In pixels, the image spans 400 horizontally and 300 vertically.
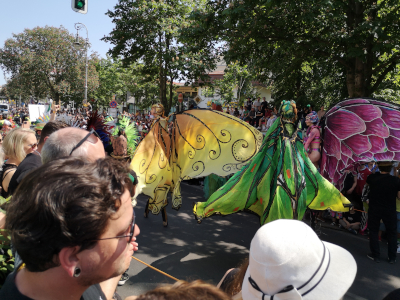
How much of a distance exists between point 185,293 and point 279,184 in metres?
2.64

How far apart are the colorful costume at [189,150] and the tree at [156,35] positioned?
8736mm

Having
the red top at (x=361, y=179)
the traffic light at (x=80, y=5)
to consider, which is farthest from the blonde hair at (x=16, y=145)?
the red top at (x=361, y=179)

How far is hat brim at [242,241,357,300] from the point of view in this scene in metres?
1.03

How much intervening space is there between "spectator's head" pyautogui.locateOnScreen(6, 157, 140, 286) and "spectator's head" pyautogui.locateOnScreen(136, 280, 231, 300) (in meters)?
0.18

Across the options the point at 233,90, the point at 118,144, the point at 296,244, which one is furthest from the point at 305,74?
the point at 233,90

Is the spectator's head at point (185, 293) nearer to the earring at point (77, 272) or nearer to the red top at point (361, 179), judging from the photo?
the earring at point (77, 272)

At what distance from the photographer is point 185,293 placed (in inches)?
34.9

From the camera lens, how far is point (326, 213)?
21.3 feet

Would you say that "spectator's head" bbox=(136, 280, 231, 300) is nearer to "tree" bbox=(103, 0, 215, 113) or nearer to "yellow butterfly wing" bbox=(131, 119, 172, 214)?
"yellow butterfly wing" bbox=(131, 119, 172, 214)

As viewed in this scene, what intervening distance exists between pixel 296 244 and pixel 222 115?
11.4ft

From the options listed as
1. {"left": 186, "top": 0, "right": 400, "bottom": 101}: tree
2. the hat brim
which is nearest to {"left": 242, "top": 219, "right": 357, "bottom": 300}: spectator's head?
the hat brim

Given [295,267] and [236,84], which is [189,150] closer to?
[295,267]

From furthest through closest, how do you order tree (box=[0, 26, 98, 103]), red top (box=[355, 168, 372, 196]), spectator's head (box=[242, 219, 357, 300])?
tree (box=[0, 26, 98, 103])
red top (box=[355, 168, 372, 196])
spectator's head (box=[242, 219, 357, 300])

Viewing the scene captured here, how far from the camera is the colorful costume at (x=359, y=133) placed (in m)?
4.05
